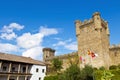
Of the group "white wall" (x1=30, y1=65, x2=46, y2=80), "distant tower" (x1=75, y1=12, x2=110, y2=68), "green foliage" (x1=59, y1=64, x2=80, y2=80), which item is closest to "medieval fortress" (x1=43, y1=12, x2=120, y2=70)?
"distant tower" (x1=75, y1=12, x2=110, y2=68)

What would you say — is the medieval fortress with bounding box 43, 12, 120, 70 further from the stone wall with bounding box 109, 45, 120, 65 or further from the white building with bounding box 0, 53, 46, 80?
the white building with bounding box 0, 53, 46, 80

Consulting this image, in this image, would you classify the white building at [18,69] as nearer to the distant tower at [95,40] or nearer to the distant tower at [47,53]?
the distant tower at [95,40]

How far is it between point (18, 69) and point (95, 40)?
2273 cm

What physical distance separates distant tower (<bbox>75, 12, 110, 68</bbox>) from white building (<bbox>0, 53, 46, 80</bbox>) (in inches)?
540

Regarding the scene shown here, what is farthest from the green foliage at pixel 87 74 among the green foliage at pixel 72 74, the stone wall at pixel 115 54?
the stone wall at pixel 115 54

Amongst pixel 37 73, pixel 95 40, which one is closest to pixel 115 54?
pixel 95 40

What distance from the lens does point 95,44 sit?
47750mm

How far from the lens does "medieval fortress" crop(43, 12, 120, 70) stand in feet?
152

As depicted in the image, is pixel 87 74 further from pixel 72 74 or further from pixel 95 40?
pixel 95 40

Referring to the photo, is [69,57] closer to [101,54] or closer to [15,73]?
[101,54]

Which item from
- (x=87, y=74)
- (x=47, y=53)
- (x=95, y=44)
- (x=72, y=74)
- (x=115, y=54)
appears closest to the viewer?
(x=87, y=74)

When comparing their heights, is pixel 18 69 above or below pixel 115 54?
below

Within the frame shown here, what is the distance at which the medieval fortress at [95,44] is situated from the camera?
46.2m

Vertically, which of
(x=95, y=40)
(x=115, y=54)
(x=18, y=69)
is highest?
(x=95, y=40)
